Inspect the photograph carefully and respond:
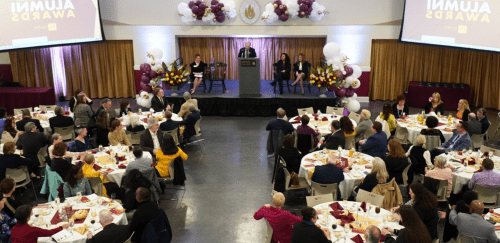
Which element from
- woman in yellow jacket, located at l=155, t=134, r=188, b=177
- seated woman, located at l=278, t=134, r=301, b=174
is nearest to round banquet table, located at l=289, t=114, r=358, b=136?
seated woman, located at l=278, t=134, r=301, b=174

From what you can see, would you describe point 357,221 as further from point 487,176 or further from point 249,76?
point 249,76

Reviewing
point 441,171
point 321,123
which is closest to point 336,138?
point 321,123

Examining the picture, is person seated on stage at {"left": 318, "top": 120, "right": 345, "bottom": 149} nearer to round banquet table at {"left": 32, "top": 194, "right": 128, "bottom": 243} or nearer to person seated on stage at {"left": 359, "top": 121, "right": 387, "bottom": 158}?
person seated on stage at {"left": 359, "top": 121, "right": 387, "bottom": 158}

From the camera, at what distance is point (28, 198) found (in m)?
8.67

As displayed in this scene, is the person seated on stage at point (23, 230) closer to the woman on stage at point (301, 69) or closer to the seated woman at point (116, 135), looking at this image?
the seated woman at point (116, 135)

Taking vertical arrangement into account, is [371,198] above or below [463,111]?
below

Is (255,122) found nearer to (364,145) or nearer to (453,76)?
(364,145)

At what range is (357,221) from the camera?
19.7 ft

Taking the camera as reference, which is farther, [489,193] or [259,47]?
[259,47]

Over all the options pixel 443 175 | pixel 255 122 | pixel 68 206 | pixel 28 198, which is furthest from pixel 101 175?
pixel 255 122

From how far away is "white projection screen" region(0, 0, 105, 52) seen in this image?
13.6 metres

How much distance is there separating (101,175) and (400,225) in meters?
4.76

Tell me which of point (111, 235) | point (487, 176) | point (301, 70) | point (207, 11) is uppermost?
point (207, 11)

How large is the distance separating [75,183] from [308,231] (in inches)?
142
